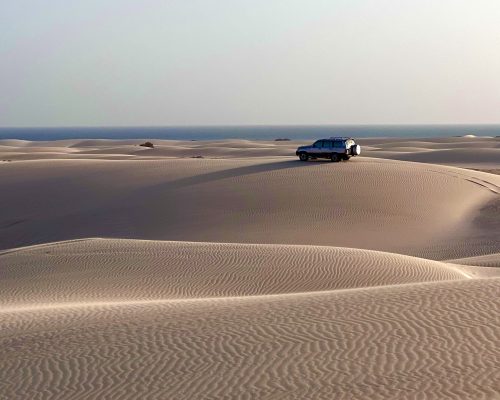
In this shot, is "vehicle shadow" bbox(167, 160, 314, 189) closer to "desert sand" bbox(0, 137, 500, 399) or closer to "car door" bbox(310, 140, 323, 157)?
"desert sand" bbox(0, 137, 500, 399)

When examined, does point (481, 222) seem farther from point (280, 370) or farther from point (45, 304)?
point (280, 370)

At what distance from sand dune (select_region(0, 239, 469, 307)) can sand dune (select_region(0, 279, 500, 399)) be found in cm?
349

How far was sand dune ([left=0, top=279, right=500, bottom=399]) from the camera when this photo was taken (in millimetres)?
7000

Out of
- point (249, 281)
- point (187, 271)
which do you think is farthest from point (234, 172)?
point (249, 281)

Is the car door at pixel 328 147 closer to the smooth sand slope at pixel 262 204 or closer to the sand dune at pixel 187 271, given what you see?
the smooth sand slope at pixel 262 204

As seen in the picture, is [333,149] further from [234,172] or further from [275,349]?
[275,349]

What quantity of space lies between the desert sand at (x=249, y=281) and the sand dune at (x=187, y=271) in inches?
2.4

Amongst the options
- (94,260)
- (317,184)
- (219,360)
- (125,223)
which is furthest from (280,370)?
(317,184)

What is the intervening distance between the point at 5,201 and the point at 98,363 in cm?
2199

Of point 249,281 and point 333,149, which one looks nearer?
point 249,281

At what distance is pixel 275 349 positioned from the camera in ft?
26.2

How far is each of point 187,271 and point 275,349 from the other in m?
7.40

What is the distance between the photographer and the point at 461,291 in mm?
9852

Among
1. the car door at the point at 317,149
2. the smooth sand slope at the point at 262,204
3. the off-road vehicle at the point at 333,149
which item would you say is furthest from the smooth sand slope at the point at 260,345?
the car door at the point at 317,149
